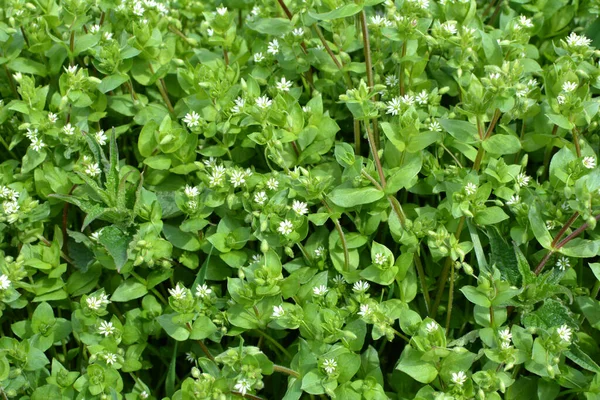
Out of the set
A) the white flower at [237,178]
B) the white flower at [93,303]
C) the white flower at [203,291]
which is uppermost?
the white flower at [237,178]

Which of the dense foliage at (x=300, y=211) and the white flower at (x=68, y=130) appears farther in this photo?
the white flower at (x=68, y=130)

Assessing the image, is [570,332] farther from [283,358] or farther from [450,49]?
[450,49]

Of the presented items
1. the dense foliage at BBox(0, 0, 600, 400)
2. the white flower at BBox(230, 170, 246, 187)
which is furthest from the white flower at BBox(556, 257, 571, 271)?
the white flower at BBox(230, 170, 246, 187)

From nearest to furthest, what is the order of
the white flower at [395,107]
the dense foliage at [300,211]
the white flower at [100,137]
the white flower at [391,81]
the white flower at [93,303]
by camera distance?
the dense foliage at [300,211] < the white flower at [93,303] < the white flower at [395,107] < the white flower at [100,137] < the white flower at [391,81]

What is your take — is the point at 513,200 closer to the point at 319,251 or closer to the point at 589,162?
the point at 589,162

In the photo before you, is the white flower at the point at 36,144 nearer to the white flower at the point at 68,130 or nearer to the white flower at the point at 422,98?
the white flower at the point at 68,130

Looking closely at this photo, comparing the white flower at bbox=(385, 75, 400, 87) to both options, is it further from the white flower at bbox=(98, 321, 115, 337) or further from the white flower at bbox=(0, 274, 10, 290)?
the white flower at bbox=(0, 274, 10, 290)

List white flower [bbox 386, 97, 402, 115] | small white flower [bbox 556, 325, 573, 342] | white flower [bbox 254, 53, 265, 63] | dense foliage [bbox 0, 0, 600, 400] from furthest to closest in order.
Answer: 1. white flower [bbox 254, 53, 265, 63]
2. white flower [bbox 386, 97, 402, 115]
3. dense foliage [bbox 0, 0, 600, 400]
4. small white flower [bbox 556, 325, 573, 342]

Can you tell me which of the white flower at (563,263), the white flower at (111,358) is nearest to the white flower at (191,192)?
the white flower at (111,358)
